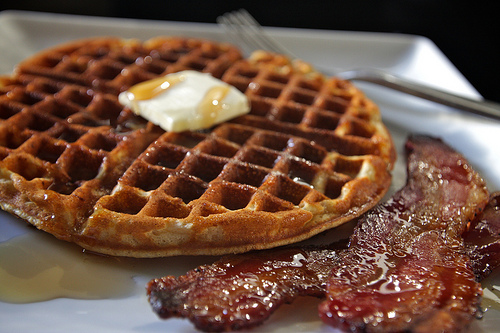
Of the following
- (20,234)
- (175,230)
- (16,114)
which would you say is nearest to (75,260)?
(20,234)

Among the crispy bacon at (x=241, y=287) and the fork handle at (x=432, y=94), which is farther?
the fork handle at (x=432, y=94)

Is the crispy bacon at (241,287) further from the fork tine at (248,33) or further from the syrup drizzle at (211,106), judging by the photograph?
the fork tine at (248,33)

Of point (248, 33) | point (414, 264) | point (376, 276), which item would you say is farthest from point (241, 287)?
point (248, 33)

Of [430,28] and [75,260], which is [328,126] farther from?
[430,28]

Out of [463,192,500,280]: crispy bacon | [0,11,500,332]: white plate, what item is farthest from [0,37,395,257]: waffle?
[463,192,500,280]: crispy bacon

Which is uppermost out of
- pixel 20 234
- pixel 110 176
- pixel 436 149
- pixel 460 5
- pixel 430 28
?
pixel 460 5

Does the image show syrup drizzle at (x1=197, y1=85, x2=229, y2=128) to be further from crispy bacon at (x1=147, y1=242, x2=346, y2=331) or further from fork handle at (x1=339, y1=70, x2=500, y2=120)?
fork handle at (x1=339, y1=70, x2=500, y2=120)

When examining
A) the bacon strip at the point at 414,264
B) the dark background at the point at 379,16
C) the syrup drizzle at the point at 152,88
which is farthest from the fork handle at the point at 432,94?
the dark background at the point at 379,16
